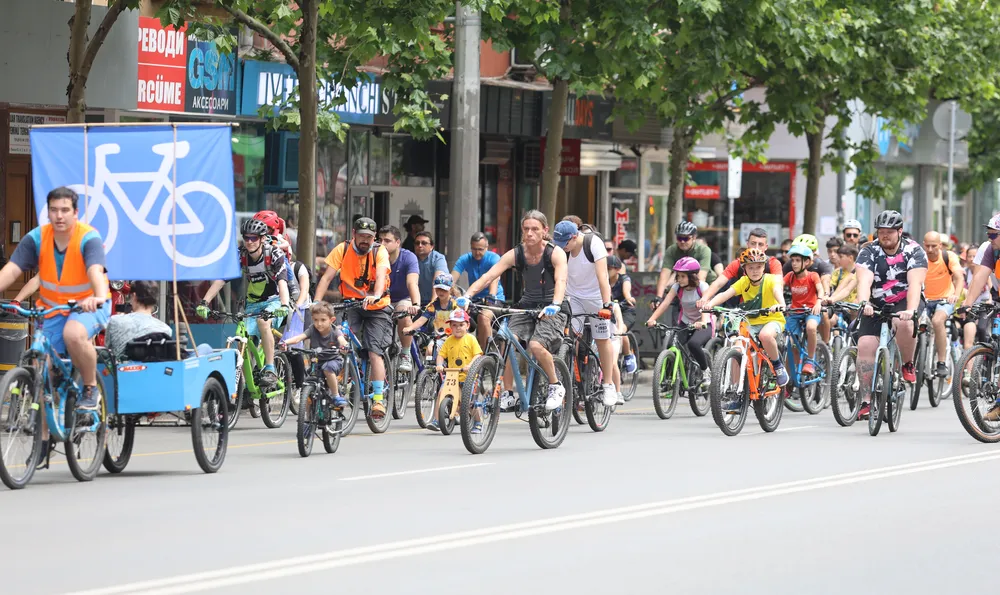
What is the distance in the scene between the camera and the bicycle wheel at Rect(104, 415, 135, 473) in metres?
11.9

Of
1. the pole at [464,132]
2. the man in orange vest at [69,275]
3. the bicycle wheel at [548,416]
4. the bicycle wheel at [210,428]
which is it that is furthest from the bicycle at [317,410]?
the pole at [464,132]

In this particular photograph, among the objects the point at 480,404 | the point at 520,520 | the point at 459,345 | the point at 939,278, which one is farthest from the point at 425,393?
the point at 939,278

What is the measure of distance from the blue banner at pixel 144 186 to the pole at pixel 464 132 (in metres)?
7.67

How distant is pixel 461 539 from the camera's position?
29.2 ft

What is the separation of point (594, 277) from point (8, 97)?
698cm

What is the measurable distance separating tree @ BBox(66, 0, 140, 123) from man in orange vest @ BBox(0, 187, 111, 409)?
5.62 metres

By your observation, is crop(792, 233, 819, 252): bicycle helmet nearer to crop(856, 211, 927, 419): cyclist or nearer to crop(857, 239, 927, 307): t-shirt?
crop(856, 211, 927, 419): cyclist

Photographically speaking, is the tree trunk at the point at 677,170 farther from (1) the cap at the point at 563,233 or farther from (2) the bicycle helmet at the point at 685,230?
(1) the cap at the point at 563,233

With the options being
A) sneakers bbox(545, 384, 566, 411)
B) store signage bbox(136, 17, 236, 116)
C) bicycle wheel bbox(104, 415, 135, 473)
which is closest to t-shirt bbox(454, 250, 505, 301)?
store signage bbox(136, 17, 236, 116)

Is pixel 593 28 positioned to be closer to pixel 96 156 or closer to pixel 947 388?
pixel 947 388

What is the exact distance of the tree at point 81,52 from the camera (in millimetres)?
16703

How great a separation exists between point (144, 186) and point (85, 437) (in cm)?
237

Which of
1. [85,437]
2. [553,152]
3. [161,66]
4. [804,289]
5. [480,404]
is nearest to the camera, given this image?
[85,437]

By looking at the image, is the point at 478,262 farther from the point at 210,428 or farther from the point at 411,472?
the point at 210,428
